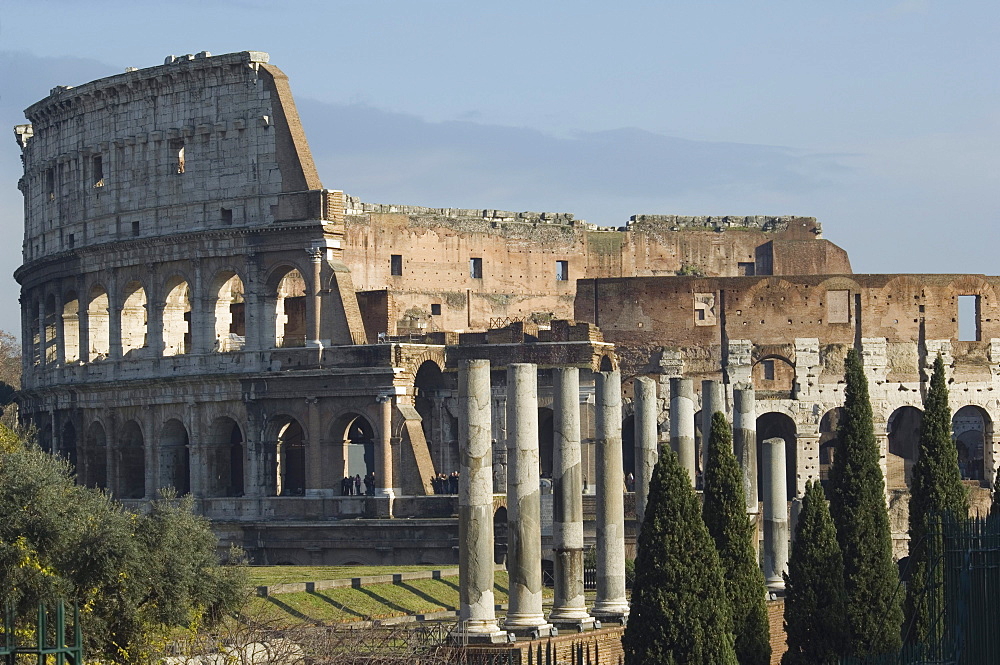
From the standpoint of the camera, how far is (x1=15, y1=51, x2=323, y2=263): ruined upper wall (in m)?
47.8

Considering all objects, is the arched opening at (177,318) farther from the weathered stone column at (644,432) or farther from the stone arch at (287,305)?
the weathered stone column at (644,432)

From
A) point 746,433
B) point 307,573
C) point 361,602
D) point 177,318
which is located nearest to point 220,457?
point 177,318

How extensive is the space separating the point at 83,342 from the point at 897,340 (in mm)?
21709

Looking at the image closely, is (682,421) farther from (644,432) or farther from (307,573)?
(307,573)

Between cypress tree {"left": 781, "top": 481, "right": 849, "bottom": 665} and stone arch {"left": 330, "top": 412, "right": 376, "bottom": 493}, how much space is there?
2029 cm

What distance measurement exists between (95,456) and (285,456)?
5.00 metres

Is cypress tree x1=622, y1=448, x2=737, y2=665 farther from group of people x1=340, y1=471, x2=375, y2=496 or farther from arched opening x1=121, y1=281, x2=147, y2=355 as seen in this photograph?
arched opening x1=121, y1=281, x2=147, y2=355

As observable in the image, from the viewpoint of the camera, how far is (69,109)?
5278 centimetres

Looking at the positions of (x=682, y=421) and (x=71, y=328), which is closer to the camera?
(x=682, y=421)

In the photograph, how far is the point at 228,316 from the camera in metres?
49.7

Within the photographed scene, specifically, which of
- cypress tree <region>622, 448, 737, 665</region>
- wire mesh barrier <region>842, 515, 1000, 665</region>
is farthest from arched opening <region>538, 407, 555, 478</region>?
wire mesh barrier <region>842, 515, 1000, 665</region>

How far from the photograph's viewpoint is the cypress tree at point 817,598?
26906 millimetres

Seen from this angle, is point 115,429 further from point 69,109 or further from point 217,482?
point 69,109

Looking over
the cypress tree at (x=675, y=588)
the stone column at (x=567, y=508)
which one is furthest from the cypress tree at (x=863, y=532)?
the stone column at (x=567, y=508)
